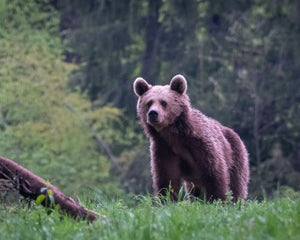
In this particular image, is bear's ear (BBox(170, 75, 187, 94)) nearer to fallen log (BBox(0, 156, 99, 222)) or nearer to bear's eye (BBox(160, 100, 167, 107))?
bear's eye (BBox(160, 100, 167, 107))

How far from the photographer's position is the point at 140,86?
279 inches

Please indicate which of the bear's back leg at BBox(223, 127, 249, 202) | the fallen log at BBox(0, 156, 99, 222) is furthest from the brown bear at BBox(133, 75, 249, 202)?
the fallen log at BBox(0, 156, 99, 222)

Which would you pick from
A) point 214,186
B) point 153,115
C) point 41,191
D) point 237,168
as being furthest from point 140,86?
point 41,191

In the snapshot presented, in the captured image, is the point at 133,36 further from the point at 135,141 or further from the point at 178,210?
Answer: the point at 178,210

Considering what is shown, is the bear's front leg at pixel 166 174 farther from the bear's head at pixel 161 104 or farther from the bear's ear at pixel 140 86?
the bear's ear at pixel 140 86

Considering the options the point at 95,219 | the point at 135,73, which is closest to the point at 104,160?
the point at 135,73

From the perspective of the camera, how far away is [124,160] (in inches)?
712

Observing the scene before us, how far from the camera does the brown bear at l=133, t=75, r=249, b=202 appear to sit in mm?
6578

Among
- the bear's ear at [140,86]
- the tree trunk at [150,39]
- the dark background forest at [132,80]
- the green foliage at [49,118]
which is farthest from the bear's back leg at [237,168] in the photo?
the tree trunk at [150,39]

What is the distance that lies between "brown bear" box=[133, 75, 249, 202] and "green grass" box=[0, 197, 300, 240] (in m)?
2.01

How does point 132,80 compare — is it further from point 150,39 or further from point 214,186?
point 214,186

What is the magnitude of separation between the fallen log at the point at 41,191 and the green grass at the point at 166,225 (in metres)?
0.09

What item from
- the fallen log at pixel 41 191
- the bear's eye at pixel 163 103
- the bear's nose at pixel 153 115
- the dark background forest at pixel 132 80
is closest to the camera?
the fallen log at pixel 41 191

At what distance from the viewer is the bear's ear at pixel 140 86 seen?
23.1ft
